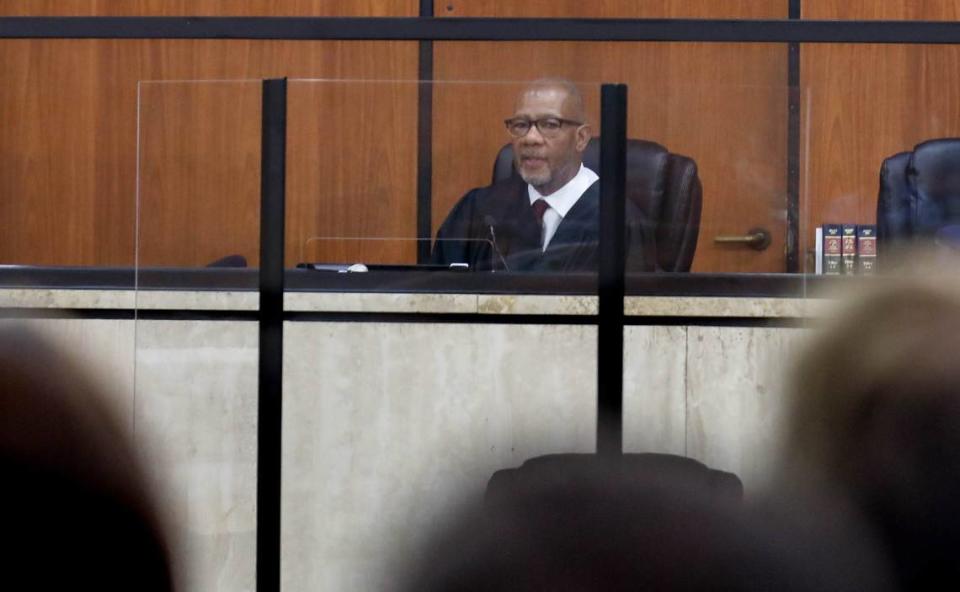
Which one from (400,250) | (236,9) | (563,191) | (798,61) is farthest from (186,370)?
(236,9)

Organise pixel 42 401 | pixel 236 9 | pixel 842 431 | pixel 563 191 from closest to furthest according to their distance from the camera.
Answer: pixel 42 401 → pixel 842 431 → pixel 563 191 → pixel 236 9

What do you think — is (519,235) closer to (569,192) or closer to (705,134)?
(569,192)

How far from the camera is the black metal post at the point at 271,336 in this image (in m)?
1.91

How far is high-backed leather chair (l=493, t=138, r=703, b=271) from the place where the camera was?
1.92 meters

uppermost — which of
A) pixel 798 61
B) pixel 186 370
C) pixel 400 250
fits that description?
pixel 798 61

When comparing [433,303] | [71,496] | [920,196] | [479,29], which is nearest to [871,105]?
[920,196]

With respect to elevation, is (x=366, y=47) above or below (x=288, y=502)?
above

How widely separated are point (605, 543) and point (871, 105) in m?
2.17

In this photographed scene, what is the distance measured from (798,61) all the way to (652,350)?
0.75m

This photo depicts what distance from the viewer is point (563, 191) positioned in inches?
76.9

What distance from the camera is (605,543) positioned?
3.01 ft

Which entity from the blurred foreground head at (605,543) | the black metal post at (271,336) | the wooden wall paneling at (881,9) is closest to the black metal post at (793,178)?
the black metal post at (271,336)

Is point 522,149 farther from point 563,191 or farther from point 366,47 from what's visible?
point 366,47

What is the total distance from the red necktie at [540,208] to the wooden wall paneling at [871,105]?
0.69 m
